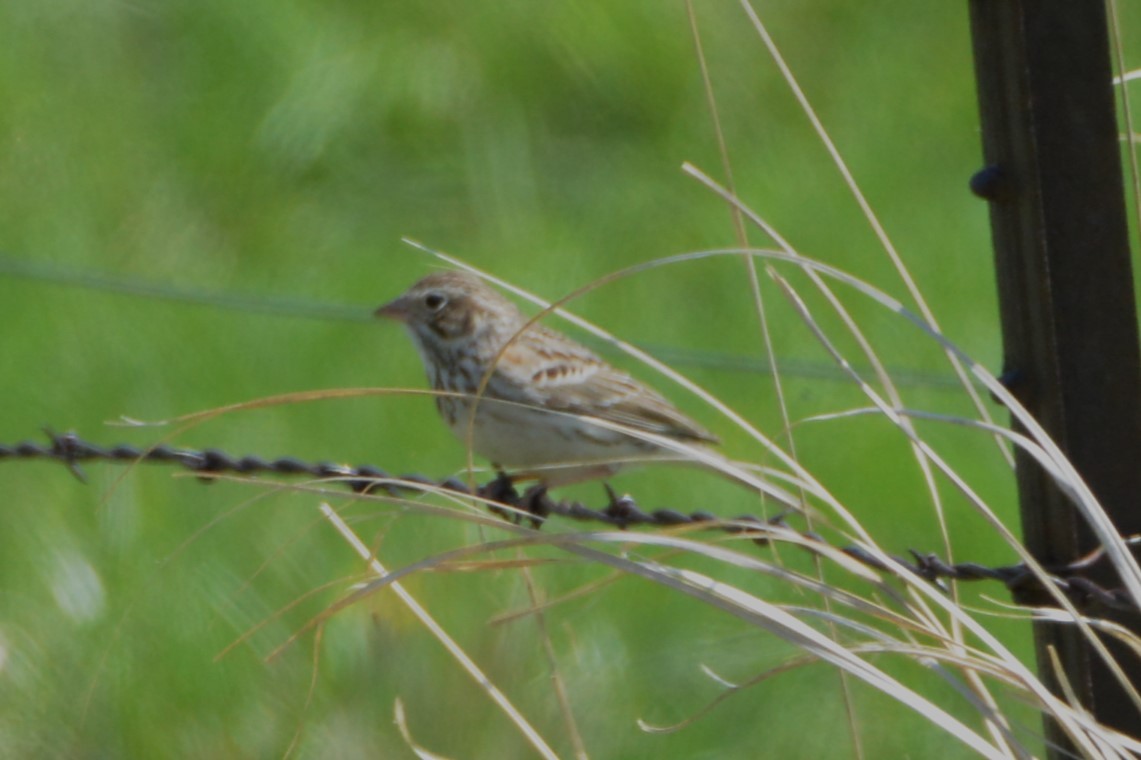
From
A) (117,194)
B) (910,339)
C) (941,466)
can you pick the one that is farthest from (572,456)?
(117,194)

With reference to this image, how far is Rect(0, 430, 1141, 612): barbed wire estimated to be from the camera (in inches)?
129

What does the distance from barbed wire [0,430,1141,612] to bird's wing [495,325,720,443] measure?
537mm

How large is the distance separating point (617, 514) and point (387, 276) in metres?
5.62

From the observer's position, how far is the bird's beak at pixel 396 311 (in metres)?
6.39

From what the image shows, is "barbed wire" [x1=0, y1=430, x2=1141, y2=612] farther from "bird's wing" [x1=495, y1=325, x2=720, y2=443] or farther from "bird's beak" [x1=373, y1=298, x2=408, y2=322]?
"bird's beak" [x1=373, y1=298, x2=408, y2=322]

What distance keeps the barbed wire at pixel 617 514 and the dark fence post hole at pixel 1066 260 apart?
77 millimetres

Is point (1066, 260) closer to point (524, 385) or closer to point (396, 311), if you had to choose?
point (524, 385)

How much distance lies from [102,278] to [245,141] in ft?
4.70

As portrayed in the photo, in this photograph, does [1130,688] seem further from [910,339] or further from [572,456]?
[910,339]

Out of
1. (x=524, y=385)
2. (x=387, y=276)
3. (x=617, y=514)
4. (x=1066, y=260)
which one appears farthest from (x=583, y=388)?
(x=387, y=276)

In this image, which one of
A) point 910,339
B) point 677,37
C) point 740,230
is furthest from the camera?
point 677,37

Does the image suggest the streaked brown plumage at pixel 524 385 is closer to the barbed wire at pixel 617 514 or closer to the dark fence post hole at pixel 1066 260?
the barbed wire at pixel 617 514

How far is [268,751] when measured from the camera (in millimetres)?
5723

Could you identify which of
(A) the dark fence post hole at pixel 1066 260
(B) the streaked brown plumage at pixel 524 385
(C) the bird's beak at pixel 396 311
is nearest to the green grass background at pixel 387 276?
(B) the streaked brown plumage at pixel 524 385
